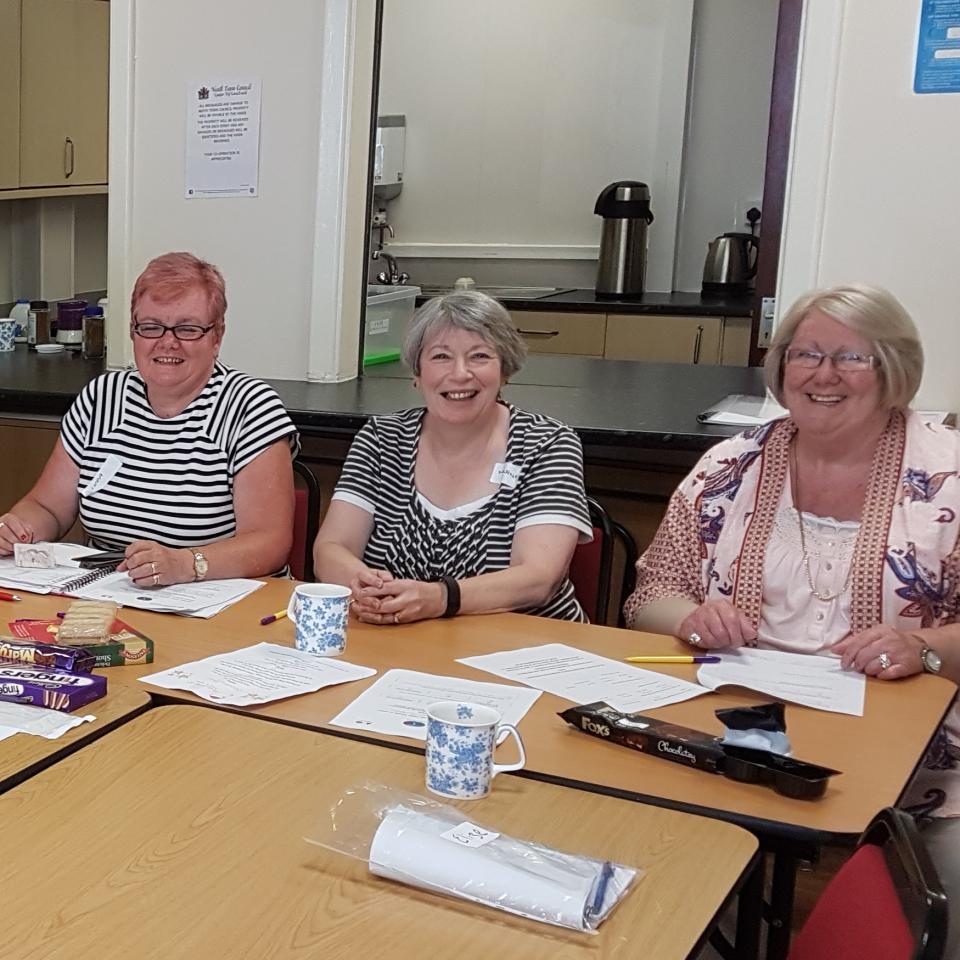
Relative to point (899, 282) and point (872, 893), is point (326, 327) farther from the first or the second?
point (872, 893)

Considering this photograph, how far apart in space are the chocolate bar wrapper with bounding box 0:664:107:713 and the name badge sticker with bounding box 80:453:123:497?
96 centimetres

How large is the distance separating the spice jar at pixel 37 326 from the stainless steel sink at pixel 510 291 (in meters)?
1.80

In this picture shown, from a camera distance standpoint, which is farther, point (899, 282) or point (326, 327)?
point (326, 327)

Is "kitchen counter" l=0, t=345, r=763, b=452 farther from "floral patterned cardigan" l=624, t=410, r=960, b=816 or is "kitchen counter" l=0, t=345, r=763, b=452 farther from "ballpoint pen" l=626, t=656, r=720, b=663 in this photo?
"ballpoint pen" l=626, t=656, r=720, b=663

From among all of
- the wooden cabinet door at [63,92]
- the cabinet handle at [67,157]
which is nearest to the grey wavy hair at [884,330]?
the wooden cabinet door at [63,92]

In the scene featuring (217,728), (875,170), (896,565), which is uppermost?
(875,170)

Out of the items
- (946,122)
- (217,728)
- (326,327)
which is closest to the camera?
(217,728)

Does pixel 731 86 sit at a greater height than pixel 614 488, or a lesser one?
greater

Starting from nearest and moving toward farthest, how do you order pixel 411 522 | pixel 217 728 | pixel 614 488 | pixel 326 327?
pixel 217 728
pixel 411 522
pixel 614 488
pixel 326 327

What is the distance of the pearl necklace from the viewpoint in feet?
6.83

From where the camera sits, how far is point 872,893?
114cm

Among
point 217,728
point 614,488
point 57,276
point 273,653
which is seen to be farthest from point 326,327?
point 57,276

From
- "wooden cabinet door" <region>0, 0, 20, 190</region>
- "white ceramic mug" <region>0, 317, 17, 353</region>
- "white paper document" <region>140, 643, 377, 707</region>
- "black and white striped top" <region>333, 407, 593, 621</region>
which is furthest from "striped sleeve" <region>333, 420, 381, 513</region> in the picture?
"wooden cabinet door" <region>0, 0, 20, 190</region>

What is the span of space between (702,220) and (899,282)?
300cm
